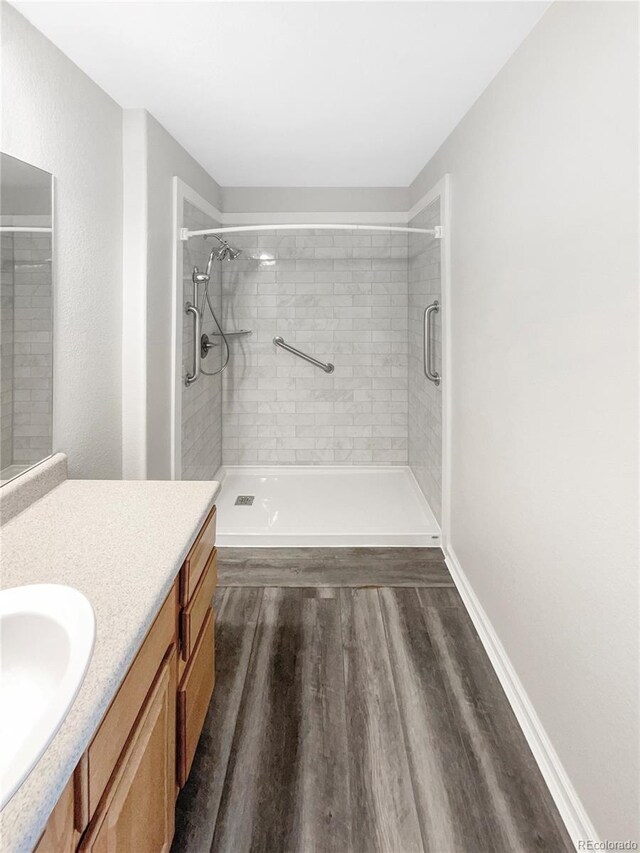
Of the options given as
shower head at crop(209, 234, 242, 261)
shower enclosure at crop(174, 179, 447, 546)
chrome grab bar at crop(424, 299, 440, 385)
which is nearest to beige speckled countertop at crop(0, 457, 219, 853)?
chrome grab bar at crop(424, 299, 440, 385)

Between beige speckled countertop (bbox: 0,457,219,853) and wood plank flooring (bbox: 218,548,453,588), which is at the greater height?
beige speckled countertop (bbox: 0,457,219,853)

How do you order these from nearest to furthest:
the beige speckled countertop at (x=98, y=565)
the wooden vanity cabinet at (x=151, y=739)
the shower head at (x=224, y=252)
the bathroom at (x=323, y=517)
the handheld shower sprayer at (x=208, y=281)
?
the beige speckled countertop at (x=98, y=565)
the wooden vanity cabinet at (x=151, y=739)
the bathroom at (x=323, y=517)
the handheld shower sprayer at (x=208, y=281)
the shower head at (x=224, y=252)

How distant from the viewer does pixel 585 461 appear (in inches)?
55.9

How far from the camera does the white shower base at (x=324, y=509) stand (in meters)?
3.16

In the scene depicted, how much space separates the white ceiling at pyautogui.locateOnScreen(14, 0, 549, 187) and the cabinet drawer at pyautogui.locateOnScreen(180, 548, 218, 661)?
5.81ft

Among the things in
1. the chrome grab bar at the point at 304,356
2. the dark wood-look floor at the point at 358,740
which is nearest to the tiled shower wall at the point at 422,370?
the chrome grab bar at the point at 304,356

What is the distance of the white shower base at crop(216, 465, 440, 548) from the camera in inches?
124

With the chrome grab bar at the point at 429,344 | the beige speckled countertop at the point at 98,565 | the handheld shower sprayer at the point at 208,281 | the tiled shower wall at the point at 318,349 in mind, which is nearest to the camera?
the beige speckled countertop at the point at 98,565

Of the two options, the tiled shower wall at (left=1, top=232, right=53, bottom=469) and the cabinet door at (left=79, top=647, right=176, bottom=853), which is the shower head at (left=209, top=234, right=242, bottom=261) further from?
the cabinet door at (left=79, top=647, right=176, bottom=853)

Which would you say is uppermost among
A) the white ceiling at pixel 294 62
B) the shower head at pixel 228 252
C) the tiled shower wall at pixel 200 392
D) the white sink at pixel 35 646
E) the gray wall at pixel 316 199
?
the gray wall at pixel 316 199

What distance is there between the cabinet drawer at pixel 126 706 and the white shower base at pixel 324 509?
76.3 inches

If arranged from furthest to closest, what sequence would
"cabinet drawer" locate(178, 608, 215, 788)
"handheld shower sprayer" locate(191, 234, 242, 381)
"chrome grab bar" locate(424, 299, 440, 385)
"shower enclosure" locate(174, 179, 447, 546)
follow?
"shower enclosure" locate(174, 179, 447, 546), "handheld shower sprayer" locate(191, 234, 242, 381), "chrome grab bar" locate(424, 299, 440, 385), "cabinet drawer" locate(178, 608, 215, 788)

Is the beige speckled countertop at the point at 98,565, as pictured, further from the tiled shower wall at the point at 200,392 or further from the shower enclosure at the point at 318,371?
the shower enclosure at the point at 318,371

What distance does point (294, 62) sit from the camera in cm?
205
